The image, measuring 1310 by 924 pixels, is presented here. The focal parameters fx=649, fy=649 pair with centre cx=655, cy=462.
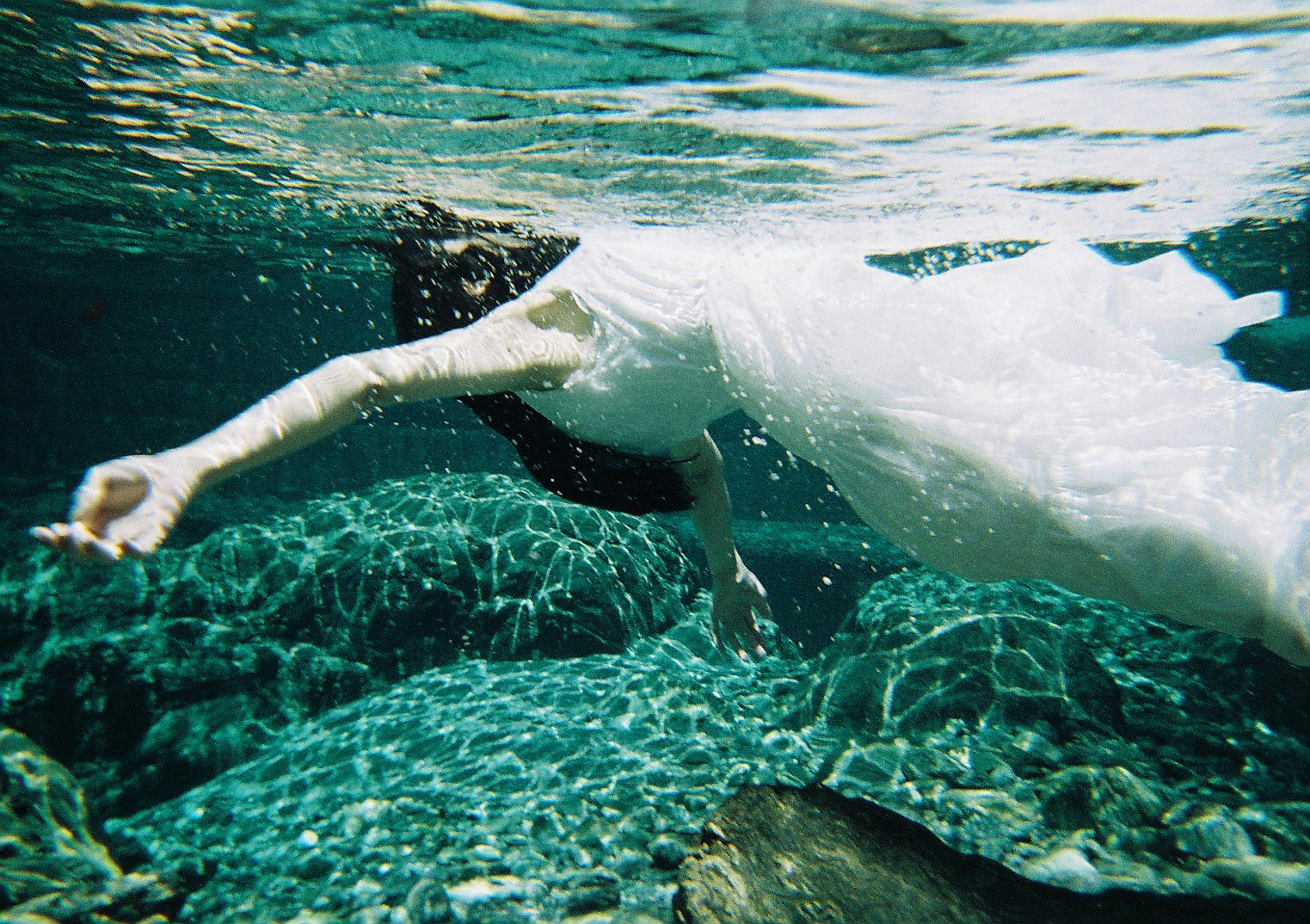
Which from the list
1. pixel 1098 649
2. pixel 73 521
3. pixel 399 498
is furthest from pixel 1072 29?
pixel 399 498

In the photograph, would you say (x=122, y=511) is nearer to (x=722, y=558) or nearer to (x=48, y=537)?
(x=48, y=537)

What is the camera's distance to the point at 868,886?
3344mm

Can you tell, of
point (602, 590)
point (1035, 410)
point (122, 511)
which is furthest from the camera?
point (602, 590)

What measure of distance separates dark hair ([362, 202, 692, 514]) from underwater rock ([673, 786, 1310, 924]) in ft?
6.72

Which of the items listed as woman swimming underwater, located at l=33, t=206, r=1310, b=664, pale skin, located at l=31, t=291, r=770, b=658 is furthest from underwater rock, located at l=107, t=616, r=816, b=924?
woman swimming underwater, located at l=33, t=206, r=1310, b=664

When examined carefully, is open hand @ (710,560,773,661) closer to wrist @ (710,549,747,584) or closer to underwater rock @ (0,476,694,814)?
wrist @ (710,549,747,584)

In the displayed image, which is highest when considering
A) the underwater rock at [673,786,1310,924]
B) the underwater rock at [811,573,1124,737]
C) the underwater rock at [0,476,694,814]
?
the underwater rock at [673,786,1310,924]

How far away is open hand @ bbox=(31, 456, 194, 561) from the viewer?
5.87ft

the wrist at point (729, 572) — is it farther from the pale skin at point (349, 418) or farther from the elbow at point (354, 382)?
the elbow at point (354, 382)

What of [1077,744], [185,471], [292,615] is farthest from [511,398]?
[292,615]

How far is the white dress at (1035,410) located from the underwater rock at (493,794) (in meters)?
2.62

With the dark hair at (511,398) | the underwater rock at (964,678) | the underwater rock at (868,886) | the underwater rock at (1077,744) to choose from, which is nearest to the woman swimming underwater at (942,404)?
the dark hair at (511,398)

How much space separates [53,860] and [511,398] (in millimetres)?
3939

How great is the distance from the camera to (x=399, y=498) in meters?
9.95
